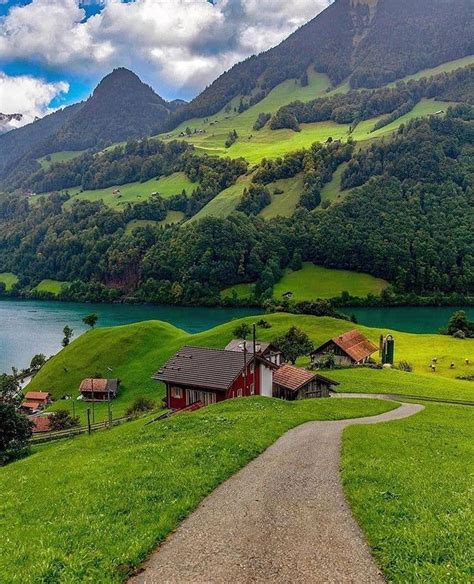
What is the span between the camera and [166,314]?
7500 inches

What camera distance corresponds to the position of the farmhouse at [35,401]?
84.3 metres

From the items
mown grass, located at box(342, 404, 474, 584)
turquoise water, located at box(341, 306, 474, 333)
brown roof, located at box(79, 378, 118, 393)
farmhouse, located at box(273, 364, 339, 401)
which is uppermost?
mown grass, located at box(342, 404, 474, 584)

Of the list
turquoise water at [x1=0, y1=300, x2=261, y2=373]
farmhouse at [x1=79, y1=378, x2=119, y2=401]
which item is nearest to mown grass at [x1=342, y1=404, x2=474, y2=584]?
farmhouse at [x1=79, y1=378, x2=119, y2=401]

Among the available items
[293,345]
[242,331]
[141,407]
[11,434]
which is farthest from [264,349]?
[11,434]

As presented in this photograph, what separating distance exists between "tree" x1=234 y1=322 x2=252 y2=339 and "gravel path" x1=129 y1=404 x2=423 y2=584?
7600 cm

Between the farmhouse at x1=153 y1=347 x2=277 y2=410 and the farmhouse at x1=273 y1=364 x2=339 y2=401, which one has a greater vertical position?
the farmhouse at x1=153 y1=347 x2=277 y2=410

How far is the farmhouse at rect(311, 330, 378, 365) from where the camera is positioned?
90.6m

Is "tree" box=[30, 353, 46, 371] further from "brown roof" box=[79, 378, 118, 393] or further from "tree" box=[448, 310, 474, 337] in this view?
"tree" box=[448, 310, 474, 337]

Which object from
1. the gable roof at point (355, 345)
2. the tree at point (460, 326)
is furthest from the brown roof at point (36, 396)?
the tree at point (460, 326)

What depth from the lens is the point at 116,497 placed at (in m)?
17.2

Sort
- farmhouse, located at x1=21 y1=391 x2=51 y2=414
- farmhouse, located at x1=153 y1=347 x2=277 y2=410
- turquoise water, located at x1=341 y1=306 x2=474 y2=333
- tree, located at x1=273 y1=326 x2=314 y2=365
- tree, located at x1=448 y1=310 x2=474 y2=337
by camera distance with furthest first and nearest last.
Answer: turquoise water, located at x1=341 y1=306 x2=474 y2=333
tree, located at x1=448 y1=310 x2=474 y2=337
tree, located at x1=273 y1=326 x2=314 y2=365
farmhouse, located at x1=21 y1=391 x2=51 y2=414
farmhouse, located at x1=153 y1=347 x2=277 y2=410

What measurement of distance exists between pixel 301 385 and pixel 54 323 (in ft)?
456

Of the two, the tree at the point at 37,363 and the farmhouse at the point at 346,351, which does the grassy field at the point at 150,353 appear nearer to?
the farmhouse at the point at 346,351

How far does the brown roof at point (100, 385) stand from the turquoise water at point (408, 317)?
9300 cm
